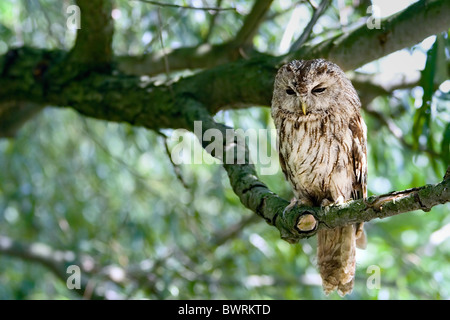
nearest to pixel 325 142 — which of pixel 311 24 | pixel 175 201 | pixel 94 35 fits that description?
pixel 311 24

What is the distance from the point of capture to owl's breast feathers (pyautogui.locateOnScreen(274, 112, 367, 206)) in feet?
7.32

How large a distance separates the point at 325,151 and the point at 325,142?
0.12 feet

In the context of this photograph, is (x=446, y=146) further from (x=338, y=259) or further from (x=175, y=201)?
(x=175, y=201)

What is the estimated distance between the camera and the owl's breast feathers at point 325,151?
2230 millimetres

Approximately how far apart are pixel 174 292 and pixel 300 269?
1.05 meters

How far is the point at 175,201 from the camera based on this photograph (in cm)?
393

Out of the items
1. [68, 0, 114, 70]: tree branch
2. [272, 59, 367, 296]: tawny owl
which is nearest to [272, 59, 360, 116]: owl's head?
[272, 59, 367, 296]: tawny owl

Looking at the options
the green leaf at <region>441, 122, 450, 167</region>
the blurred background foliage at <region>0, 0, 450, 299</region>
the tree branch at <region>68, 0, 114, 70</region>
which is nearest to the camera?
the green leaf at <region>441, 122, 450, 167</region>

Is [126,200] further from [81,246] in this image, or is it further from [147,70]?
[147,70]

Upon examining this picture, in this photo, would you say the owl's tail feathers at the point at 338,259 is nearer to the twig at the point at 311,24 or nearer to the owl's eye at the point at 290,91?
the owl's eye at the point at 290,91

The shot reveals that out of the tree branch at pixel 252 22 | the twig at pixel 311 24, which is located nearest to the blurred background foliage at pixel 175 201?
the tree branch at pixel 252 22

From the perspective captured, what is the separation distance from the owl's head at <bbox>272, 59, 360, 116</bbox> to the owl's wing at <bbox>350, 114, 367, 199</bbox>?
63 mm

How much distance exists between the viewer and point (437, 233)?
156 inches

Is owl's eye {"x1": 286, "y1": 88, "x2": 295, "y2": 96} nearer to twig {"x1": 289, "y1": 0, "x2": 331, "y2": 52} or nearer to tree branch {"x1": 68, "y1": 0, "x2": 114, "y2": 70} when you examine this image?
twig {"x1": 289, "y1": 0, "x2": 331, "y2": 52}
